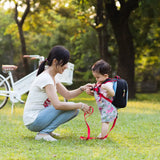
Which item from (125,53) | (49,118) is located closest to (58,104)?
(49,118)

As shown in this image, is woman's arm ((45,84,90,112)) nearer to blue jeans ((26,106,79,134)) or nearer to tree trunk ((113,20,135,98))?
blue jeans ((26,106,79,134))

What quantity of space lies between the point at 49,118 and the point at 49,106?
0.16 m

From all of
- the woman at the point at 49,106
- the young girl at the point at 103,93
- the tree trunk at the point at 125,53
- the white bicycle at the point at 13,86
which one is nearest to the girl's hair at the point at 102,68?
the young girl at the point at 103,93

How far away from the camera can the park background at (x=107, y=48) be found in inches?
131

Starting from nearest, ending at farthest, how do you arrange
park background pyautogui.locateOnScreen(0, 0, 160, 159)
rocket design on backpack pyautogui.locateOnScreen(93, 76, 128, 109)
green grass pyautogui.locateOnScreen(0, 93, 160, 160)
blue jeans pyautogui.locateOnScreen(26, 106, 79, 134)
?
1. green grass pyautogui.locateOnScreen(0, 93, 160, 160)
2. park background pyautogui.locateOnScreen(0, 0, 160, 159)
3. blue jeans pyautogui.locateOnScreen(26, 106, 79, 134)
4. rocket design on backpack pyautogui.locateOnScreen(93, 76, 128, 109)

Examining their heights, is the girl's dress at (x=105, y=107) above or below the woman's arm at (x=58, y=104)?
below

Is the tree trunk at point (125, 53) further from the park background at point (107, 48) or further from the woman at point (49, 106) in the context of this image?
the woman at point (49, 106)

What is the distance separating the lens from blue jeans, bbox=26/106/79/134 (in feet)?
11.9

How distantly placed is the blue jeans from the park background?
0.65ft

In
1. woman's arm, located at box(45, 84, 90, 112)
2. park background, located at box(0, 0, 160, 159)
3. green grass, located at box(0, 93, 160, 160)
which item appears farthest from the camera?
woman's arm, located at box(45, 84, 90, 112)

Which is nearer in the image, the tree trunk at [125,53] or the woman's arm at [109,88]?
the woman's arm at [109,88]

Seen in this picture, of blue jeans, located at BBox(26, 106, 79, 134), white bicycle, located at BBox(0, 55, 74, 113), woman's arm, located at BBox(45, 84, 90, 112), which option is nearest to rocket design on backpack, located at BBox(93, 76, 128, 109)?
woman's arm, located at BBox(45, 84, 90, 112)

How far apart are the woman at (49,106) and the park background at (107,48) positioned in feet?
0.72

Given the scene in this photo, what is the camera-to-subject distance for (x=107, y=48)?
12094mm
